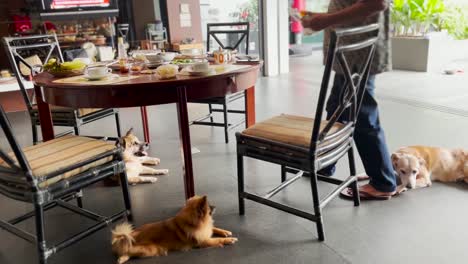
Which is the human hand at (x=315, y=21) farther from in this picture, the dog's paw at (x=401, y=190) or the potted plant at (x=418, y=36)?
the potted plant at (x=418, y=36)

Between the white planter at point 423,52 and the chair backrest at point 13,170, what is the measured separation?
5.97m

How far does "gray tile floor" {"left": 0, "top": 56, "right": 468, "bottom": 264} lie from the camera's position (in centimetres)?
175

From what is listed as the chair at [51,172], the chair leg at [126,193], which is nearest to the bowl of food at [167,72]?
the chair at [51,172]

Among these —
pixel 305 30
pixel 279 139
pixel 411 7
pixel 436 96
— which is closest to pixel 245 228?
pixel 279 139

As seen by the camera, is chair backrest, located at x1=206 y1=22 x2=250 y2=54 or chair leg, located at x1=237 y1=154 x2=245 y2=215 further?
chair backrest, located at x1=206 y1=22 x2=250 y2=54

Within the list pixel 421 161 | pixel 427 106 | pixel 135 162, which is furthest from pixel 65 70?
pixel 427 106

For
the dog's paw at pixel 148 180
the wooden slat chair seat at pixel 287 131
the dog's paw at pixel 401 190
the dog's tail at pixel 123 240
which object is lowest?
the dog's paw at pixel 401 190

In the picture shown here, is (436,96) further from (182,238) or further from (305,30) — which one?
(182,238)

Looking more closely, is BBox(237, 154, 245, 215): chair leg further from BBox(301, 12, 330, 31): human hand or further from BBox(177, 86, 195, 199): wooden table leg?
BBox(301, 12, 330, 31): human hand

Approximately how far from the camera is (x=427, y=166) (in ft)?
7.76

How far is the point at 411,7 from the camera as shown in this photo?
239 inches

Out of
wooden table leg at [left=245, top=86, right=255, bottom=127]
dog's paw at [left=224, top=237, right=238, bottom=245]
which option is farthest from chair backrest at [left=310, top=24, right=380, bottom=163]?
wooden table leg at [left=245, top=86, right=255, bottom=127]

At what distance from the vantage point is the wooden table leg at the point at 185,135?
1925 millimetres

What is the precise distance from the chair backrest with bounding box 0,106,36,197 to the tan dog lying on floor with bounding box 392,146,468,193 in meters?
1.96
